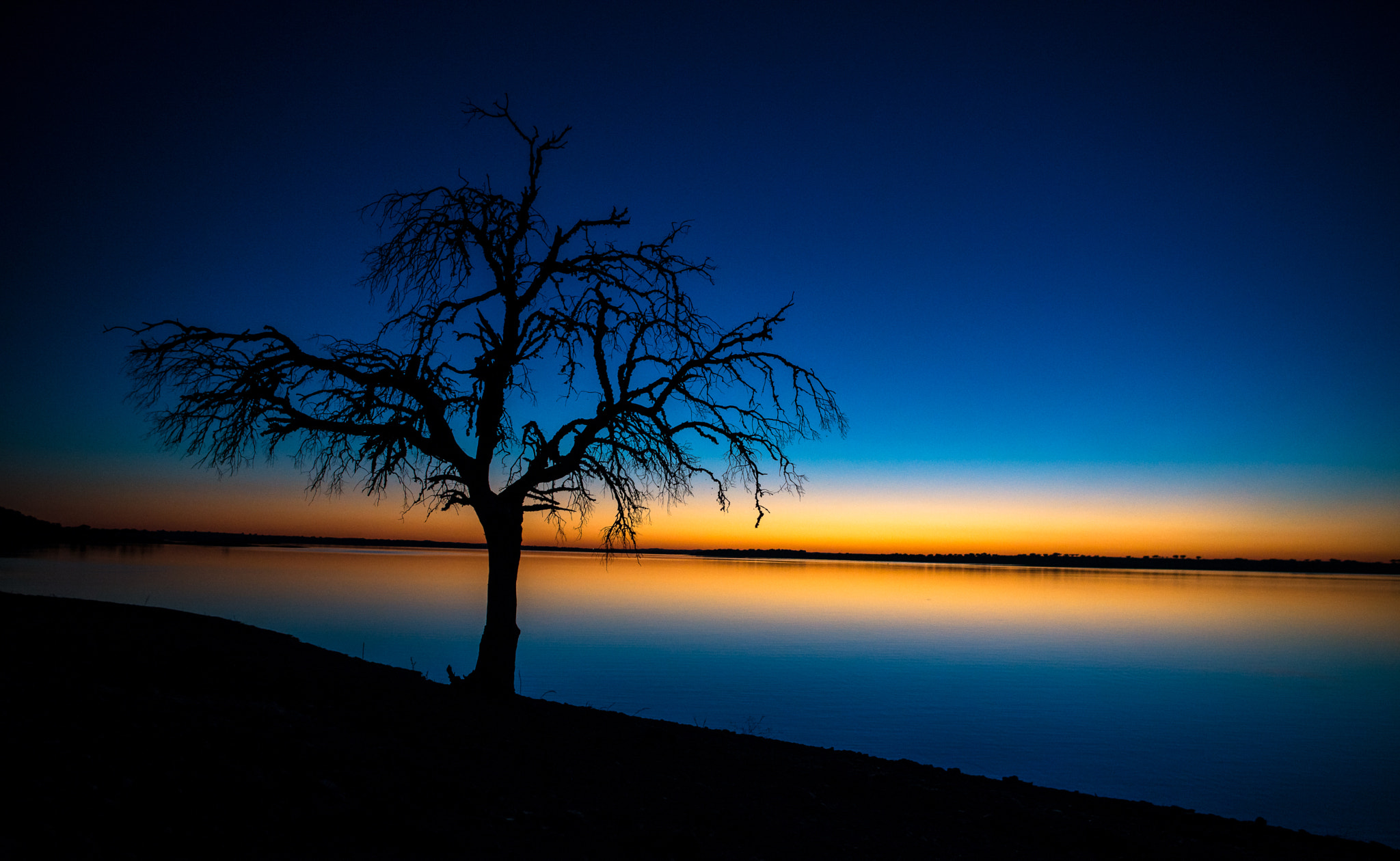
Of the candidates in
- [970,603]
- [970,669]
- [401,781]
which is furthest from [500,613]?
[970,603]

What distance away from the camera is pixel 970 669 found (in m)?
28.3

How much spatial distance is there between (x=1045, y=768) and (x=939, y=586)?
6606 cm

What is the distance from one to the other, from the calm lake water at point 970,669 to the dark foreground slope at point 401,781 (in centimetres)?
697

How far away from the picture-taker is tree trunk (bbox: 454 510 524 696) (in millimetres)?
10961

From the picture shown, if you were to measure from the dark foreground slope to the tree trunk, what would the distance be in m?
0.67

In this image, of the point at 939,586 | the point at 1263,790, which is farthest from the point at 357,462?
the point at 939,586

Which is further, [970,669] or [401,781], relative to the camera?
[970,669]

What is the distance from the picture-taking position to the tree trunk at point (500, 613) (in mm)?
10961

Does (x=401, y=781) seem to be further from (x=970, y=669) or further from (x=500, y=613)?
(x=970, y=669)

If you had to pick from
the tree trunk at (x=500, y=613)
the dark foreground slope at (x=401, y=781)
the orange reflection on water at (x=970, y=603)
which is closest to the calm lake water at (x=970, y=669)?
the orange reflection on water at (x=970, y=603)

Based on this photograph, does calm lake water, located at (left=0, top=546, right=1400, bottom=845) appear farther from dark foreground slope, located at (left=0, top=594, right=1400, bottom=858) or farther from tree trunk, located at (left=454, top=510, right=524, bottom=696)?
tree trunk, located at (left=454, top=510, right=524, bottom=696)

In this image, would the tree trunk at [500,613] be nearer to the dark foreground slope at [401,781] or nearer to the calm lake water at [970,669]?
the dark foreground slope at [401,781]

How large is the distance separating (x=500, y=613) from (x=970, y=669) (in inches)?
873

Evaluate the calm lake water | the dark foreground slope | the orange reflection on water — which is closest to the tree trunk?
the dark foreground slope
